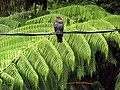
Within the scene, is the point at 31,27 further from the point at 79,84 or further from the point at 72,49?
the point at 79,84

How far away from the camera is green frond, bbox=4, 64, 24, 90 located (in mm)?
2162

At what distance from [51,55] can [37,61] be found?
0.40 ft

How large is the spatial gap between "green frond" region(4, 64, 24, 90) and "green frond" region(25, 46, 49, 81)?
15 centimetres

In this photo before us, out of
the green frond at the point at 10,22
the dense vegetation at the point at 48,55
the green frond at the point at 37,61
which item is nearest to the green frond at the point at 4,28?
the dense vegetation at the point at 48,55

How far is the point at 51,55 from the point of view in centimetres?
230

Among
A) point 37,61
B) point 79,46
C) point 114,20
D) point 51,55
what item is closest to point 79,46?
point 79,46

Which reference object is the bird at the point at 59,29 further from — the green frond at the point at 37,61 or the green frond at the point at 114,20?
the green frond at the point at 114,20

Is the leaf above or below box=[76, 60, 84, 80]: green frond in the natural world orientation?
above

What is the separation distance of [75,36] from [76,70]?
321 millimetres

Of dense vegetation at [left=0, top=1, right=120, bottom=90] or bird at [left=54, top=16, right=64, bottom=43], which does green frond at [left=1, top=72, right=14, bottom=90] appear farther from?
bird at [left=54, top=16, right=64, bottom=43]

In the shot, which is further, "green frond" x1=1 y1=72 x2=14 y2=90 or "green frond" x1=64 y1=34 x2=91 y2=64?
"green frond" x1=64 y1=34 x2=91 y2=64

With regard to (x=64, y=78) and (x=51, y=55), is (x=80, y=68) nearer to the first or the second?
(x=64, y=78)

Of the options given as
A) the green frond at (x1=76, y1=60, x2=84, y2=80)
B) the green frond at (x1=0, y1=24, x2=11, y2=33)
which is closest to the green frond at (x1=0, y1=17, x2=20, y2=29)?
the green frond at (x1=0, y1=24, x2=11, y2=33)

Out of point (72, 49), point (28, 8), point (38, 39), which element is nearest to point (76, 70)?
point (72, 49)
